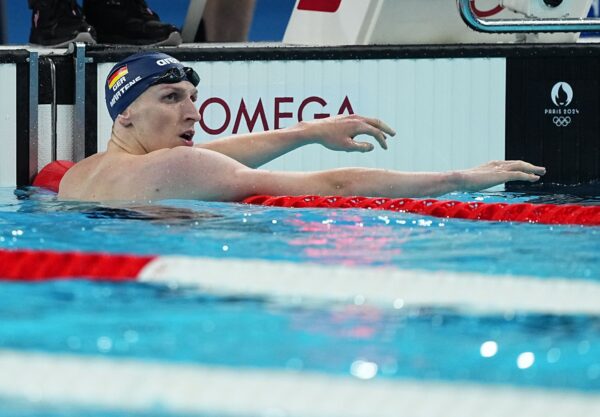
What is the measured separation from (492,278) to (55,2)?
333cm

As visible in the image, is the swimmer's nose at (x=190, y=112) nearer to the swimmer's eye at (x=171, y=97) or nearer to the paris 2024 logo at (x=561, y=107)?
the swimmer's eye at (x=171, y=97)

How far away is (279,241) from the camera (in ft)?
9.23

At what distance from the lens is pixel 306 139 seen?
386 cm

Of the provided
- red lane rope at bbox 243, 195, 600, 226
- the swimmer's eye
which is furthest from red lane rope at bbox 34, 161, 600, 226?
the swimmer's eye

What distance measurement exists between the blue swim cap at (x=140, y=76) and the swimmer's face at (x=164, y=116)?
2cm

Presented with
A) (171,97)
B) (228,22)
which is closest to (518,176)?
(171,97)

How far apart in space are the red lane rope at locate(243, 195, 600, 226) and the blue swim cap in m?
0.57

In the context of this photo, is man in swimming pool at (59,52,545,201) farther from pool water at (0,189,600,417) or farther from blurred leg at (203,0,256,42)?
blurred leg at (203,0,256,42)

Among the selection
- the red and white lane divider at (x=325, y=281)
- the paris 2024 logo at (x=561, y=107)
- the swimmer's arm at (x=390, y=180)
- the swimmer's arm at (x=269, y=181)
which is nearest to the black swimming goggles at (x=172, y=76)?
the swimmer's arm at (x=269, y=181)

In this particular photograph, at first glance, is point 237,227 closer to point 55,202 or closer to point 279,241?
point 279,241

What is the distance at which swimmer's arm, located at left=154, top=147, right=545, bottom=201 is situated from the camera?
3471 millimetres

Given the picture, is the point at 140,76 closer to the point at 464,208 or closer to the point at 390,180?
the point at 390,180

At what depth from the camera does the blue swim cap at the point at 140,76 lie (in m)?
3.88

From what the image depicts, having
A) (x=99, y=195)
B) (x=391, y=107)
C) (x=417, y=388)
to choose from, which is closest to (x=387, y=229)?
(x=99, y=195)
